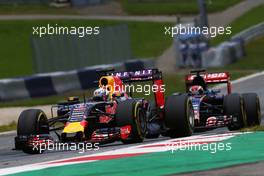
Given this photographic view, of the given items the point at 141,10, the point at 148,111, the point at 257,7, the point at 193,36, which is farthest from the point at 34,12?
the point at 148,111

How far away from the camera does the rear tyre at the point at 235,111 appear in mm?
17406

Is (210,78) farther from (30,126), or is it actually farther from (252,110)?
(30,126)

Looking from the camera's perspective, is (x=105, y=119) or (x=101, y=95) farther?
(x=101, y=95)

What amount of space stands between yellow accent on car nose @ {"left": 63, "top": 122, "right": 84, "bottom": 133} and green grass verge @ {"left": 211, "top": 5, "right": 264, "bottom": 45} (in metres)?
31.3

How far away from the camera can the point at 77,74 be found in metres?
30.5

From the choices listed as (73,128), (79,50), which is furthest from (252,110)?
(79,50)

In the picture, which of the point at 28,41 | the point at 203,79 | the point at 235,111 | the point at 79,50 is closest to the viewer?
the point at 235,111

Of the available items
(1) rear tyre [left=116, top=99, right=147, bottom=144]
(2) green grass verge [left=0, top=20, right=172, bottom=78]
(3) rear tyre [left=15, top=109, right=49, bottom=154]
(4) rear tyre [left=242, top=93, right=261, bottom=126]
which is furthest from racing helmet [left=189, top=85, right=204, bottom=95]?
(2) green grass verge [left=0, top=20, right=172, bottom=78]

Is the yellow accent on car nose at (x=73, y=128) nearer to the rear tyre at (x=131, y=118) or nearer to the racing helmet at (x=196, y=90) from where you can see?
the rear tyre at (x=131, y=118)

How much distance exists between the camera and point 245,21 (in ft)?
167

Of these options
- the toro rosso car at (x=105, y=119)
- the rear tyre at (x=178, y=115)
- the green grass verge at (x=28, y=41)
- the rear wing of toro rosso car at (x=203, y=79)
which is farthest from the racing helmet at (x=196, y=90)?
the green grass verge at (x=28, y=41)

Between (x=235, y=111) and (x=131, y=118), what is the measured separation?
114 inches

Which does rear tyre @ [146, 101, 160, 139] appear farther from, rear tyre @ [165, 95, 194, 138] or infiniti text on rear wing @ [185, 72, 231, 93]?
infiniti text on rear wing @ [185, 72, 231, 93]

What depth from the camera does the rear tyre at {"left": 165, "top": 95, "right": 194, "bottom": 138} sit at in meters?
15.9
